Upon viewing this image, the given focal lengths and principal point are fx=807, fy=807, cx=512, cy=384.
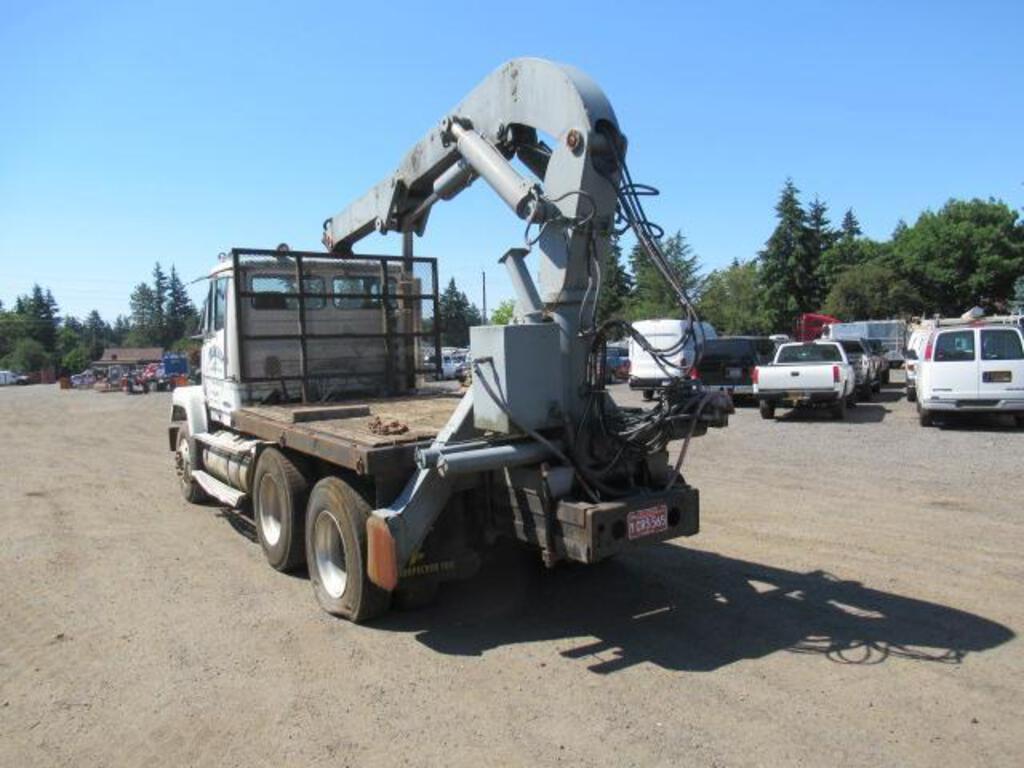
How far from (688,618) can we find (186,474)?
7.34 meters

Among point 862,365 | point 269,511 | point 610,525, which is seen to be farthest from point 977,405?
point 269,511

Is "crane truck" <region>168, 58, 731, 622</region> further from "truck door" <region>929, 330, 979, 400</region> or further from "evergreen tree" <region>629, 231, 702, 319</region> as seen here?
"evergreen tree" <region>629, 231, 702, 319</region>

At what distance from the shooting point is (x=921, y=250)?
6056 cm

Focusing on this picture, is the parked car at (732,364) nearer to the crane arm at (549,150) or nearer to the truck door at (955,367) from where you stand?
the truck door at (955,367)

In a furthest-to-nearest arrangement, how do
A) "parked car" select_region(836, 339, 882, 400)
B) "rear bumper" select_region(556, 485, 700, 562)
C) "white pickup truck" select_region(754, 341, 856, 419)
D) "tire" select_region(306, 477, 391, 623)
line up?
"parked car" select_region(836, 339, 882, 400) → "white pickup truck" select_region(754, 341, 856, 419) → "tire" select_region(306, 477, 391, 623) → "rear bumper" select_region(556, 485, 700, 562)

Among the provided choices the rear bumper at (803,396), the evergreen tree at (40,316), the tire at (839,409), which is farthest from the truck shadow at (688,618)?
the evergreen tree at (40,316)

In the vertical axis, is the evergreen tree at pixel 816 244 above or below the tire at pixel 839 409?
above

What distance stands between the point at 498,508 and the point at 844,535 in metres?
3.96

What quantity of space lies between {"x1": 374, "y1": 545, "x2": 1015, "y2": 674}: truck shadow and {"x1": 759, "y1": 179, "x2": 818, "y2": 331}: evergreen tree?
183 feet

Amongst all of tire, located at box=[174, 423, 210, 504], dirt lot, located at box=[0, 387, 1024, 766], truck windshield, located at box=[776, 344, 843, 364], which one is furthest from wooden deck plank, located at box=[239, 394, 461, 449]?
truck windshield, located at box=[776, 344, 843, 364]

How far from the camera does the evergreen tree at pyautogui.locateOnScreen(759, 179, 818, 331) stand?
58.5 metres

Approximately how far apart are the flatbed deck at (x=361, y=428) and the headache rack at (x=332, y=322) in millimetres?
400

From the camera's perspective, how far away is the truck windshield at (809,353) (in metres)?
18.6

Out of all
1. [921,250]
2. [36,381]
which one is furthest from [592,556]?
[36,381]
